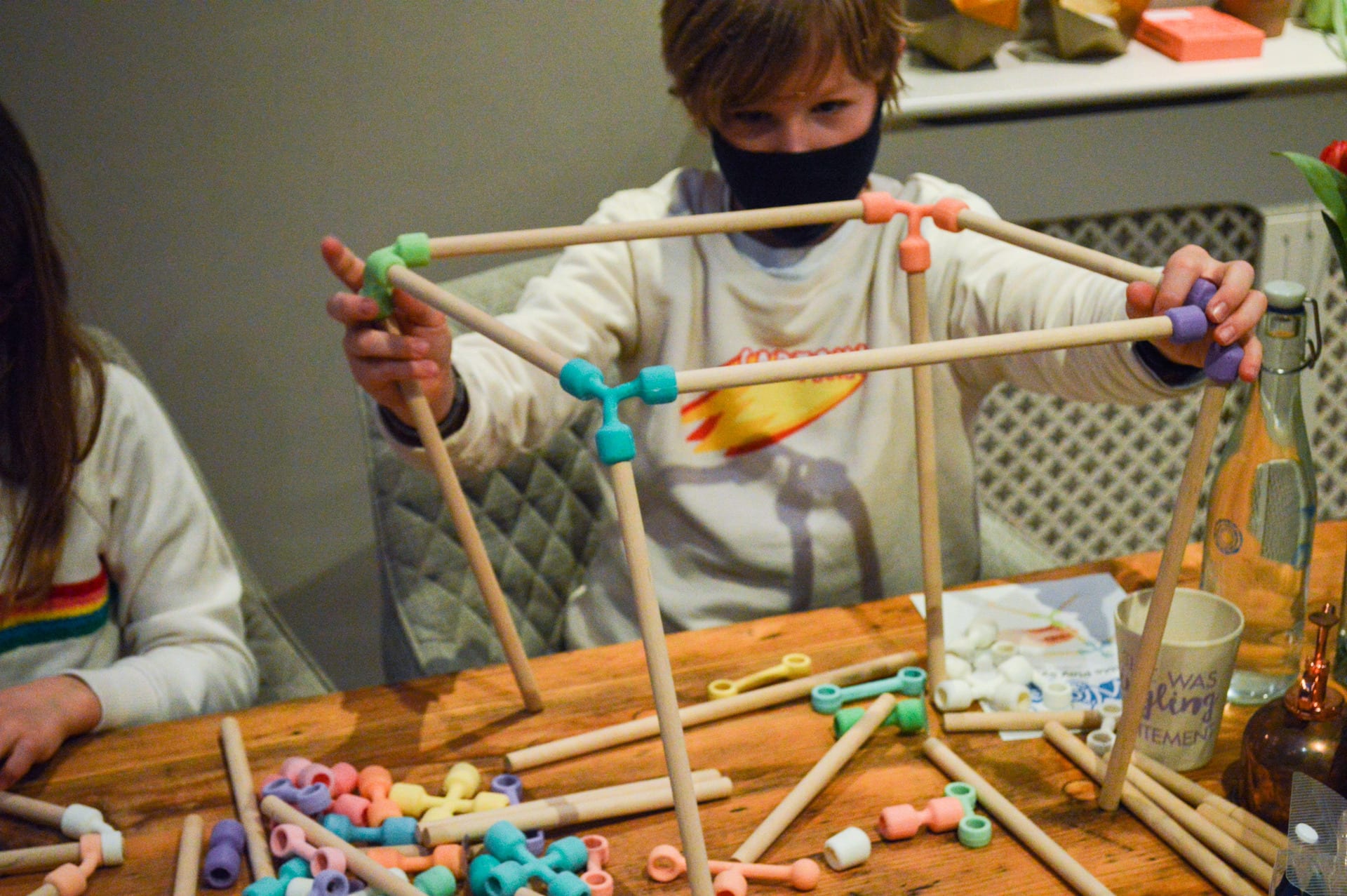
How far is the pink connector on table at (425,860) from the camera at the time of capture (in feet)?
2.58

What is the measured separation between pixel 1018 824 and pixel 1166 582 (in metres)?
0.18

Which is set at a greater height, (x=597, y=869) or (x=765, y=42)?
(x=765, y=42)

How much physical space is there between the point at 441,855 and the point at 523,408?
452 millimetres

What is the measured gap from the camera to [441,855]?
0.79 meters

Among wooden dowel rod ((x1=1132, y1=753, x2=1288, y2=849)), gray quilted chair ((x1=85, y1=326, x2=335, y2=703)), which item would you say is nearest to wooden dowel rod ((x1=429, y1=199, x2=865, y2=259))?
wooden dowel rod ((x1=1132, y1=753, x2=1288, y2=849))

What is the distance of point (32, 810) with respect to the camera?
0.85 meters

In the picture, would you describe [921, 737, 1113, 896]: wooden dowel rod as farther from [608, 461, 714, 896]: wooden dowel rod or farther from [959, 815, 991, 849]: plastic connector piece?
[608, 461, 714, 896]: wooden dowel rod

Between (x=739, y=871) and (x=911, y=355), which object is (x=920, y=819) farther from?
(x=911, y=355)

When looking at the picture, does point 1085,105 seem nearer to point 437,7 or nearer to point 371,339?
point 437,7

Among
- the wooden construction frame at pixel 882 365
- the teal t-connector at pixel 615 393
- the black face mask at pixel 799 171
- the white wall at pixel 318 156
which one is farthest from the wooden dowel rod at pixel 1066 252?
the white wall at pixel 318 156

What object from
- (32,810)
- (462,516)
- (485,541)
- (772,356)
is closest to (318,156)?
(485,541)

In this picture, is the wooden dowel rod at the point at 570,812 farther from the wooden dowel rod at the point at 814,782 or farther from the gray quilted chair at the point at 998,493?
the gray quilted chair at the point at 998,493

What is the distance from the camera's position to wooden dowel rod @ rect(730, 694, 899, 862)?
0.79 m

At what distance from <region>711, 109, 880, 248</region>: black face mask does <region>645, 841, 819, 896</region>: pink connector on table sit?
1.94 ft
